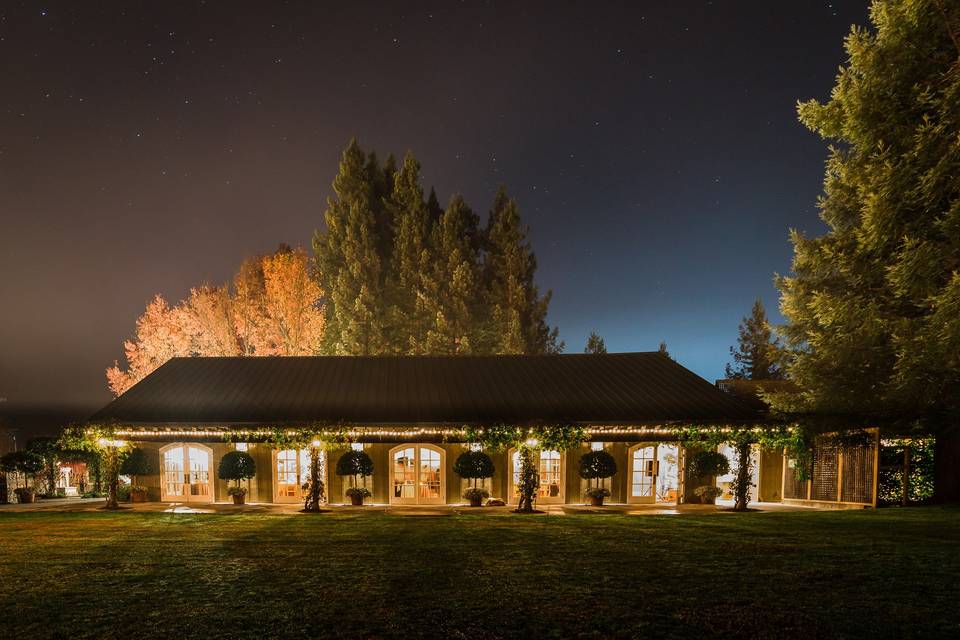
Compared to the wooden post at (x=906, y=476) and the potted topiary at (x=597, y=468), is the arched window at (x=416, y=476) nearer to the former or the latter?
the potted topiary at (x=597, y=468)

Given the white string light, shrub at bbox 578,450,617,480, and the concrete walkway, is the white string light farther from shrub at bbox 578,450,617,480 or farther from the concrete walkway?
the concrete walkway

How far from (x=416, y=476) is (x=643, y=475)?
7515 millimetres

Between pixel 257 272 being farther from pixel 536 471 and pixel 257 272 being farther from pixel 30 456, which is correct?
pixel 536 471

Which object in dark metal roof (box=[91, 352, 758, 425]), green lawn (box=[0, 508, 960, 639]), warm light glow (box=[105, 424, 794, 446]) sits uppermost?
dark metal roof (box=[91, 352, 758, 425])

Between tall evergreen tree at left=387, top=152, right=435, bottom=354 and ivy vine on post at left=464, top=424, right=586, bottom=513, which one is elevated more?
tall evergreen tree at left=387, top=152, right=435, bottom=354

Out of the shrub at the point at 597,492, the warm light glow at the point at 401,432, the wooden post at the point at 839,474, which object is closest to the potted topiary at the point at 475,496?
the warm light glow at the point at 401,432

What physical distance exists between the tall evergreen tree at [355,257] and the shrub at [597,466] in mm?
18208

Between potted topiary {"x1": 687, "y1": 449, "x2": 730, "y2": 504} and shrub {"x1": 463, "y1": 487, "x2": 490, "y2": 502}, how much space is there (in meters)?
6.61

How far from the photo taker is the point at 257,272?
37688 millimetres

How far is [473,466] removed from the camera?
1717 cm

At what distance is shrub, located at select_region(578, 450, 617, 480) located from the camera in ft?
56.6

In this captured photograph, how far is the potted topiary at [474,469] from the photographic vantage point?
17156 mm

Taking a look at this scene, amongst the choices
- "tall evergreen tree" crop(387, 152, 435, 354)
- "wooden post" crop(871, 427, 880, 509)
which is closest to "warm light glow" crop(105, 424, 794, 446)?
"wooden post" crop(871, 427, 880, 509)

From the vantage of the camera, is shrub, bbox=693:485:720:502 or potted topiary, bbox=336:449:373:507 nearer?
potted topiary, bbox=336:449:373:507
